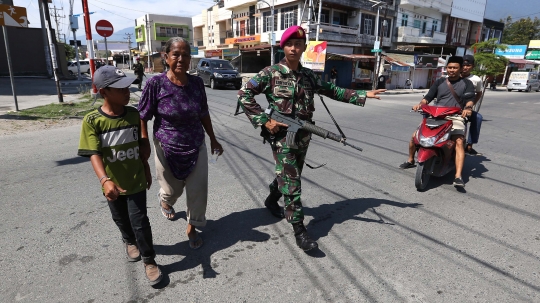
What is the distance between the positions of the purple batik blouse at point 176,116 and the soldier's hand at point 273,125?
56 centimetres

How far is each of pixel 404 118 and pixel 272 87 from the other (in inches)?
355

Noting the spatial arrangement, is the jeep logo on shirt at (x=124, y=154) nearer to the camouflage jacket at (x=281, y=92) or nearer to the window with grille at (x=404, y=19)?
the camouflage jacket at (x=281, y=92)

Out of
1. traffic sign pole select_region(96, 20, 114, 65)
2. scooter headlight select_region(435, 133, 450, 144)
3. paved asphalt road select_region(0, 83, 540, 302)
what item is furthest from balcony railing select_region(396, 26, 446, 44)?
scooter headlight select_region(435, 133, 450, 144)

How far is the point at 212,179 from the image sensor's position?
175 inches

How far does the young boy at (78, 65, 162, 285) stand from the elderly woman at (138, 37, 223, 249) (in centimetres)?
18

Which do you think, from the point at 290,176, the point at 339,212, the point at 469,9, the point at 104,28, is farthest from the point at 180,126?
the point at 469,9

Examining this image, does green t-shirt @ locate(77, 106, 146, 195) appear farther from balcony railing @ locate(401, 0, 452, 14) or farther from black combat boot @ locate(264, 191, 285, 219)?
balcony railing @ locate(401, 0, 452, 14)

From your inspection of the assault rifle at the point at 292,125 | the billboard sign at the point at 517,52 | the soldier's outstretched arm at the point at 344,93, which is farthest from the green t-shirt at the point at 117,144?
the billboard sign at the point at 517,52

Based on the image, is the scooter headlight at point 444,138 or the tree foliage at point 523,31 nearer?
the scooter headlight at point 444,138

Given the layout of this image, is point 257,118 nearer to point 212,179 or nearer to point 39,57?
point 212,179

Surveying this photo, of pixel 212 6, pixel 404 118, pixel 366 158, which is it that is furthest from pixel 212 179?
pixel 212 6

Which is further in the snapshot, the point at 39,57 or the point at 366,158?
A: the point at 39,57

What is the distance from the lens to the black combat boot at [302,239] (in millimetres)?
2723

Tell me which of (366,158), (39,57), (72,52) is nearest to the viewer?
(366,158)
